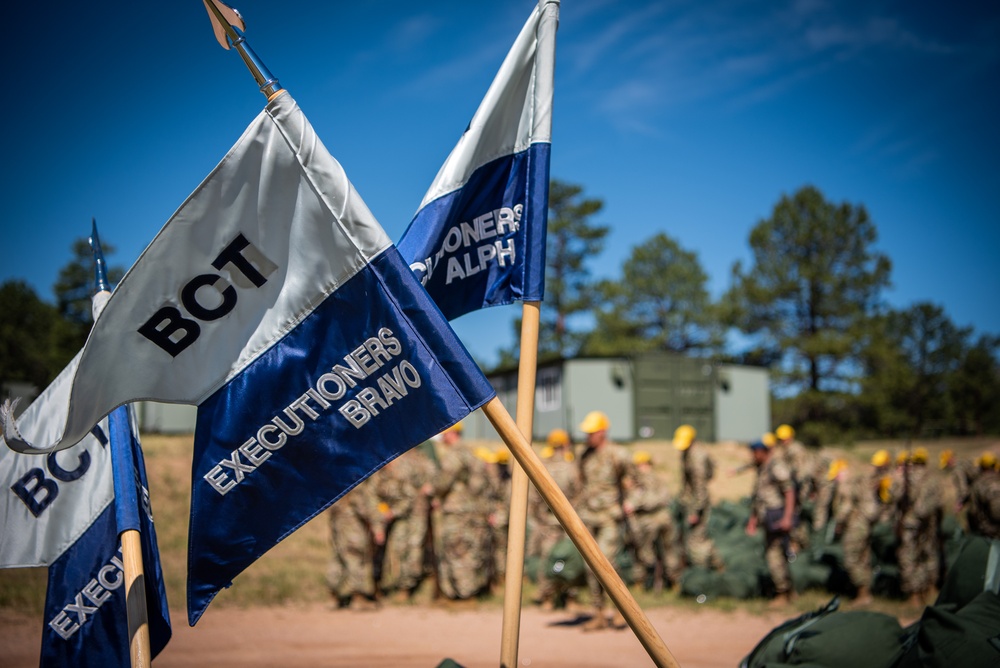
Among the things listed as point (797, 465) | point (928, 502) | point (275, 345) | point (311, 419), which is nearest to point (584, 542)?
point (311, 419)

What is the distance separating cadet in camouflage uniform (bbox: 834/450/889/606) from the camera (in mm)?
12039

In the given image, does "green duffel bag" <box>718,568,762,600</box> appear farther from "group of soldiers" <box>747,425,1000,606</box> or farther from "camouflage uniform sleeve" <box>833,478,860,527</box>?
"camouflage uniform sleeve" <box>833,478,860,527</box>

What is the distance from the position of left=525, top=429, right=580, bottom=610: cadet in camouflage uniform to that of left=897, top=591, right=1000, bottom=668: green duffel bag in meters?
6.74

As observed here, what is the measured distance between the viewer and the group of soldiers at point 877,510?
11.6 meters

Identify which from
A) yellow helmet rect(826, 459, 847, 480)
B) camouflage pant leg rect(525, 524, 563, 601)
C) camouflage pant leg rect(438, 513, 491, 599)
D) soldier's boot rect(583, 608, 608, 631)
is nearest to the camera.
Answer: soldier's boot rect(583, 608, 608, 631)

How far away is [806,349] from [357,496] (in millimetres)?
32646

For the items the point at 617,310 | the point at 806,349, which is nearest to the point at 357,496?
the point at 806,349

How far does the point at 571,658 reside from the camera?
8305mm

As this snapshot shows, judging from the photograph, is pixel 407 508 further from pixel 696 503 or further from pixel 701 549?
pixel 696 503

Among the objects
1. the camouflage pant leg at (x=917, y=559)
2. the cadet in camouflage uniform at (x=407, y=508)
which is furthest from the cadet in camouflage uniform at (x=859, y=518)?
the cadet in camouflage uniform at (x=407, y=508)

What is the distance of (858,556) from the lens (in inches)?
477

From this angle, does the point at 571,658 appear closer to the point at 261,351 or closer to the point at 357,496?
the point at 357,496

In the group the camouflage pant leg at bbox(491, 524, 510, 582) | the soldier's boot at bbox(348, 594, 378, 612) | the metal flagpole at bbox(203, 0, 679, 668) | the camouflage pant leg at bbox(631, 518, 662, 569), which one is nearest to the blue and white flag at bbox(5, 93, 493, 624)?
the metal flagpole at bbox(203, 0, 679, 668)

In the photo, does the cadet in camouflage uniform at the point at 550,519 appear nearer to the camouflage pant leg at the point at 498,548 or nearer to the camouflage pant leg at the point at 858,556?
the camouflage pant leg at the point at 498,548
